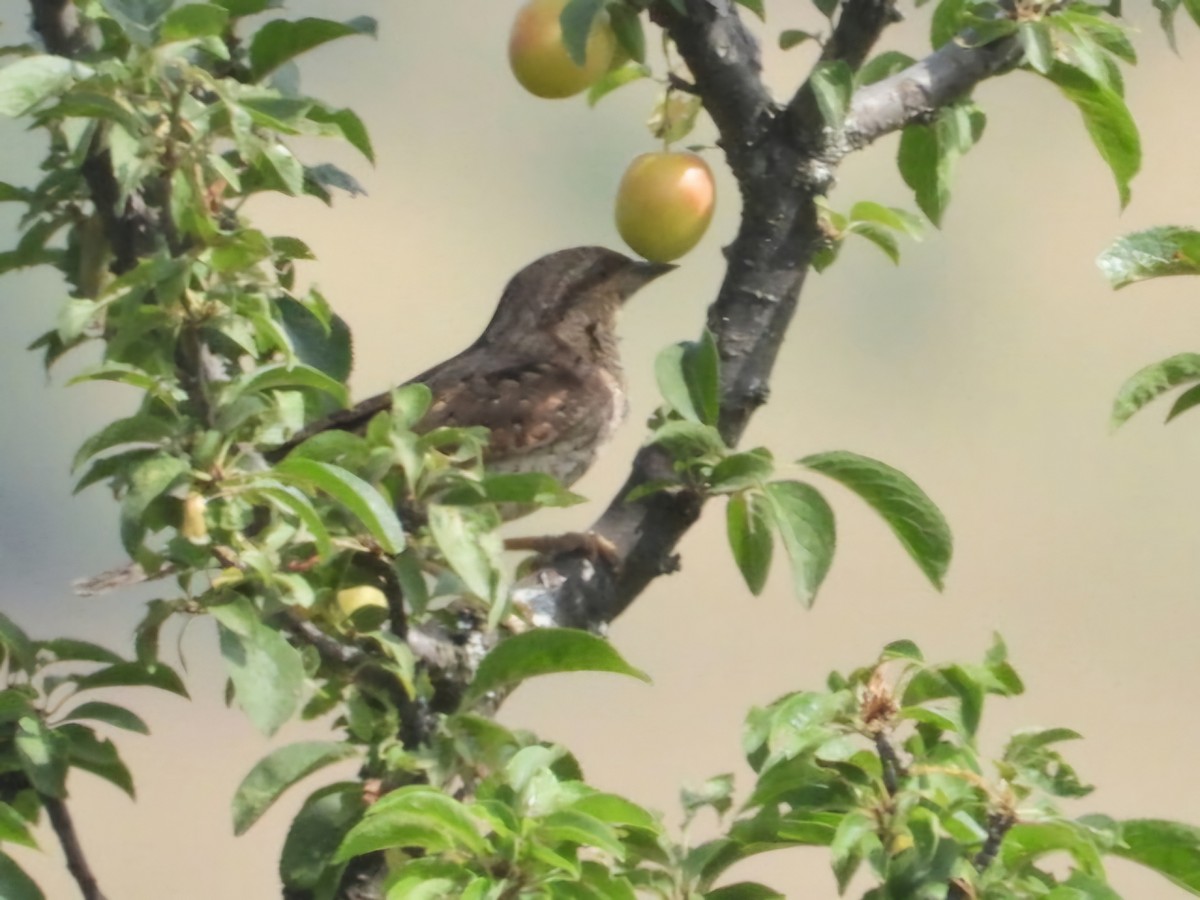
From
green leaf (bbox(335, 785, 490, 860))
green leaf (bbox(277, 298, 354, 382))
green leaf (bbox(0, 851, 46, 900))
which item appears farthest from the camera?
green leaf (bbox(277, 298, 354, 382))

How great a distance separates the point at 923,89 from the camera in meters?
1.91

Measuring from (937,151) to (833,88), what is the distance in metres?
0.26

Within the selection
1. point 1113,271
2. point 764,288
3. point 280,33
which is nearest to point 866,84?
point 764,288

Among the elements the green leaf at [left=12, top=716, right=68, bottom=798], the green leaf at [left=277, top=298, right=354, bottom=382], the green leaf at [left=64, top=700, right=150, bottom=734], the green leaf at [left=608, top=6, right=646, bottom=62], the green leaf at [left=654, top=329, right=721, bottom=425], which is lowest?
the green leaf at [left=12, top=716, right=68, bottom=798]

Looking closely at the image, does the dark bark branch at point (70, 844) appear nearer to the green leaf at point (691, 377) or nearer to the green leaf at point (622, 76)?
the green leaf at point (691, 377)

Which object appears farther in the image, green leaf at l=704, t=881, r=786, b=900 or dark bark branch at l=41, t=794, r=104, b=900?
dark bark branch at l=41, t=794, r=104, b=900

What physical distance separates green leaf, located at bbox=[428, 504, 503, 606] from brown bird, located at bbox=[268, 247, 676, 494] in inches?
40.5

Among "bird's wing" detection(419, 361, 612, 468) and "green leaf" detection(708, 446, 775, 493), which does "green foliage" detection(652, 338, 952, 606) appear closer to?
"green leaf" detection(708, 446, 775, 493)

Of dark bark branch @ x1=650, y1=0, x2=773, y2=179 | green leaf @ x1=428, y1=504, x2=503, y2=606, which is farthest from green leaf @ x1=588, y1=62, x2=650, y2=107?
green leaf @ x1=428, y1=504, x2=503, y2=606

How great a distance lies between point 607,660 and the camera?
1.42m

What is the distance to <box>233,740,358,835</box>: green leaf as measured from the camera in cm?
151

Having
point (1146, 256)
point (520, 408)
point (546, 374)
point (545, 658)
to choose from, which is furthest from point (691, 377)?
point (546, 374)

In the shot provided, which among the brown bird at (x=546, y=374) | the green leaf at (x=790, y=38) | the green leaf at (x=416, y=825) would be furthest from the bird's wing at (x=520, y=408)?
the green leaf at (x=416, y=825)

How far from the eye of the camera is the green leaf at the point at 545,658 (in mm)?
1412
